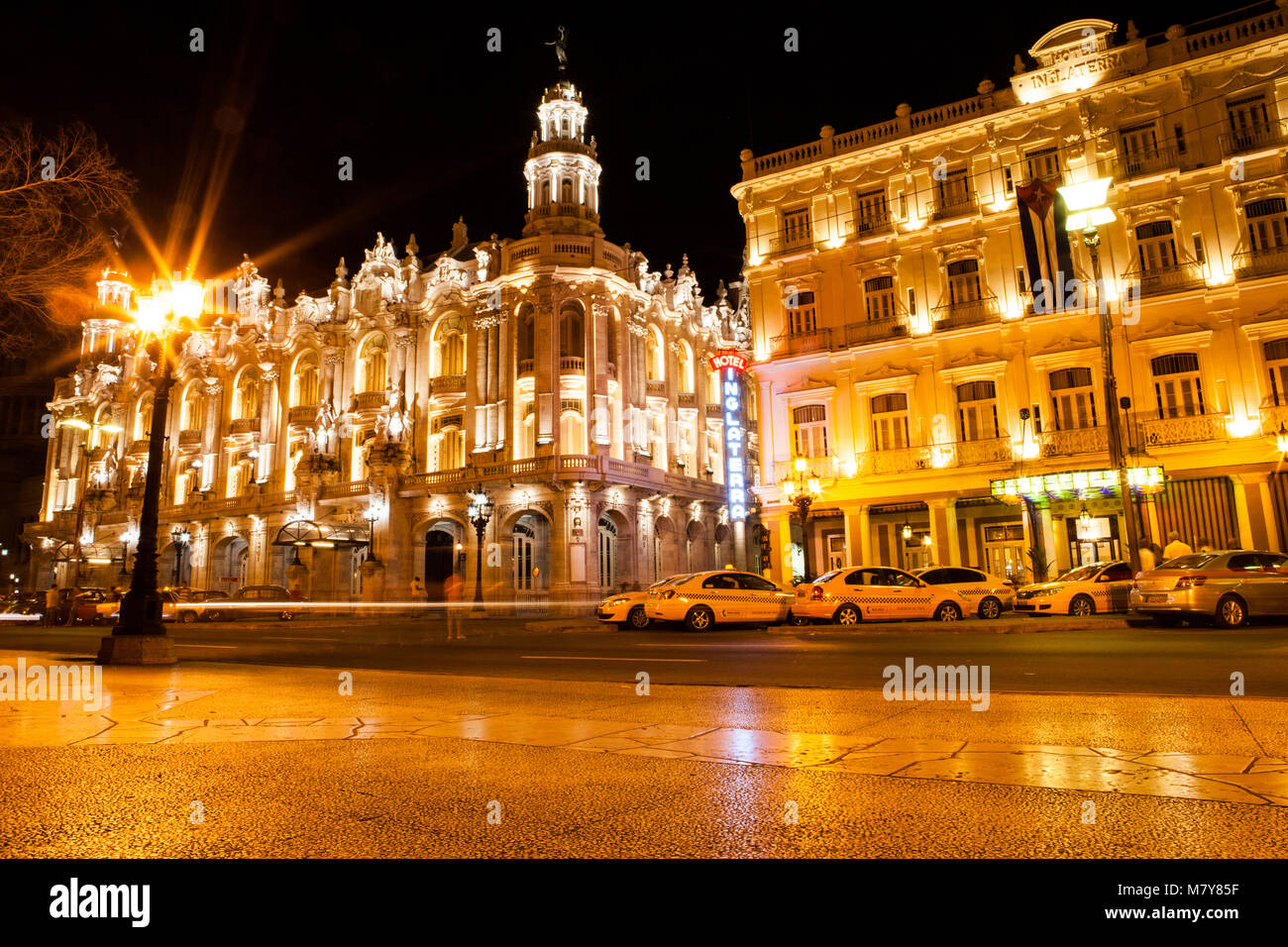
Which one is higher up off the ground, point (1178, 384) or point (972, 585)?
point (1178, 384)

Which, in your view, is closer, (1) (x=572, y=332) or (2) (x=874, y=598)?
(2) (x=874, y=598)

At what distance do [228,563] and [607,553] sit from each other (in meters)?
28.0

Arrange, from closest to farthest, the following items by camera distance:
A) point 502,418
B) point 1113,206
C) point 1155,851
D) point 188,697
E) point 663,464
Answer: point 1155,851 → point 188,697 → point 1113,206 → point 502,418 → point 663,464

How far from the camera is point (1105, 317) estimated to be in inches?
848

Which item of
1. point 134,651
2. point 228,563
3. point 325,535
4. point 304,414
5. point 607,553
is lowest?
point 134,651

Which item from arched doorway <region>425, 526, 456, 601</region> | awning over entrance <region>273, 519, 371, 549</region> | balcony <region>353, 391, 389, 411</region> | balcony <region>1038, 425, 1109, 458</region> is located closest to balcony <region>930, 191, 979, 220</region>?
Answer: balcony <region>1038, 425, 1109, 458</region>

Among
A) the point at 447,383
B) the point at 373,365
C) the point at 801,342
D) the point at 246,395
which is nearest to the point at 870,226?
the point at 801,342

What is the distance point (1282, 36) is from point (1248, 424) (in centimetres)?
1144

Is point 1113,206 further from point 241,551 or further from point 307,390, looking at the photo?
point 241,551

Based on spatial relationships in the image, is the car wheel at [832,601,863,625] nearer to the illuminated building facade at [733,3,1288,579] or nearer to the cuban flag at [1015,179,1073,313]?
the illuminated building facade at [733,3,1288,579]

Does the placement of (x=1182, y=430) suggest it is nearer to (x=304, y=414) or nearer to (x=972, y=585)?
(x=972, y=585)

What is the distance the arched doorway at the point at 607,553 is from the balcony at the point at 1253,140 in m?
27.4
